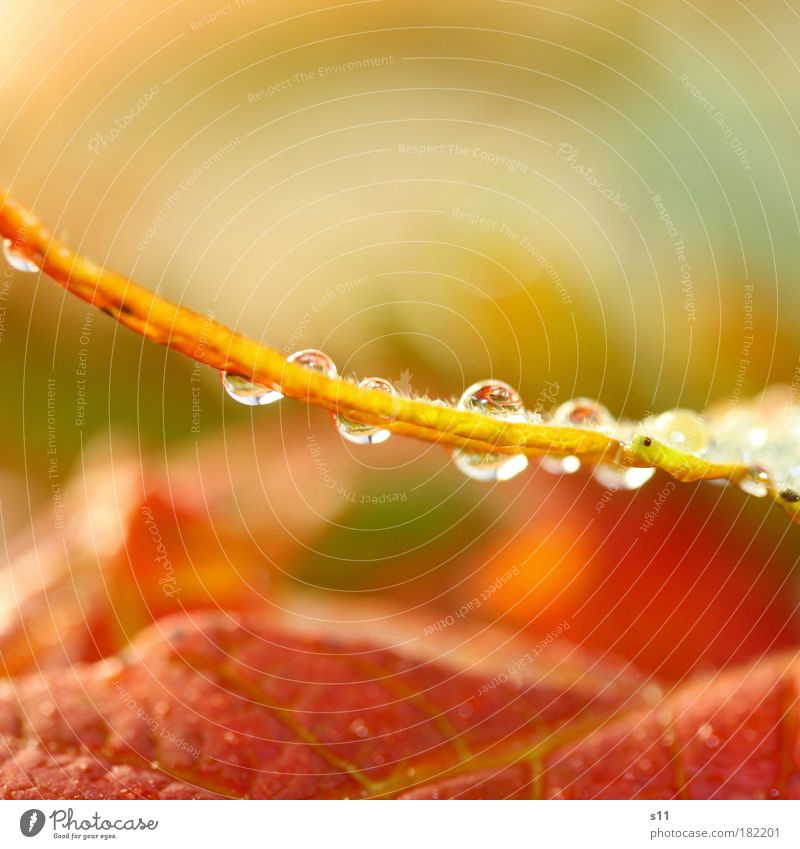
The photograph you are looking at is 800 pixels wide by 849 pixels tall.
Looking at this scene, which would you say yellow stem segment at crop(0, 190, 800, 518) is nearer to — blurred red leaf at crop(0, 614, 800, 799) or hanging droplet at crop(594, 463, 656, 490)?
hanging droplet at crop(594, 463, 656, 490)

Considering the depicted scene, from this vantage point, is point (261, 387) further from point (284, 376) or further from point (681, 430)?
point (681, 430)

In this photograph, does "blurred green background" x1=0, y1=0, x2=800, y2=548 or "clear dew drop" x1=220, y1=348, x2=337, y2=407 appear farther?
"blurred green background" x1=0, y1=0, x2=800, y2=548

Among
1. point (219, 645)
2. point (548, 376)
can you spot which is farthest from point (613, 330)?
point (219, 645)

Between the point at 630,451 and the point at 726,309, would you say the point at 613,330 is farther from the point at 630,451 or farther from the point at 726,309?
the point at 630,451

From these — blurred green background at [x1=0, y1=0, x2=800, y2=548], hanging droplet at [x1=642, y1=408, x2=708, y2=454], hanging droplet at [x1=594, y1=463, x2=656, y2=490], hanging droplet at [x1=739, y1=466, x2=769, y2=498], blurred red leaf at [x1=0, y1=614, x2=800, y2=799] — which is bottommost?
blurred red leaf at [x1=0, y1=614, x2=800, y2=799]

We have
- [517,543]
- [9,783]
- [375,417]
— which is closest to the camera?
[375,417]

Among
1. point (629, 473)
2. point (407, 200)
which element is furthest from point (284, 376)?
point (407, 200)

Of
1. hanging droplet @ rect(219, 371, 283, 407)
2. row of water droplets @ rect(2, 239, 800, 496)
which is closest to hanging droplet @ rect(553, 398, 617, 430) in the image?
row of water droplets @ rect(2, 239, 800, 496)
